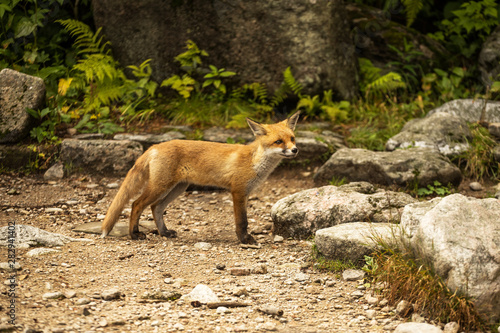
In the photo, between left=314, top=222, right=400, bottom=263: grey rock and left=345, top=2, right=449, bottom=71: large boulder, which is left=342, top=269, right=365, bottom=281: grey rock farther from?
left=345, top=2, right=449, bottom=71: large boulder

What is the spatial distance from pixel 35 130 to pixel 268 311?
5960 mm

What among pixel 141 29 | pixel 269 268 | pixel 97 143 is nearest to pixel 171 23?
pixel 141 29

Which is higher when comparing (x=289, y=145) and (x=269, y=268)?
(x=289, y=145)

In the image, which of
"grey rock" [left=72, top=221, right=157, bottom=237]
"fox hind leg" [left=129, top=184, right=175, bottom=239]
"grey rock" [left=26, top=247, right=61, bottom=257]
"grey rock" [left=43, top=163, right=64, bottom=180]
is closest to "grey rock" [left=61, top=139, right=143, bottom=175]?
"grey rock" [left=43, top=163, right=64, bottom=180]

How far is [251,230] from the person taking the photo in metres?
6.75

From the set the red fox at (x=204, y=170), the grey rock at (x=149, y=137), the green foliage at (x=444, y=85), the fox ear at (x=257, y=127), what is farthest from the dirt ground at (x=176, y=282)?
the green foliage at (x=444, y=85)

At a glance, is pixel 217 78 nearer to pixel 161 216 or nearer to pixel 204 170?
pixel 204 170

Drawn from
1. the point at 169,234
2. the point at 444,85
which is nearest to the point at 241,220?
the point at 169,234

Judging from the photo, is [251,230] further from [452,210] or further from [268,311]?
[452,210]

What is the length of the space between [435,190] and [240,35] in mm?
4721

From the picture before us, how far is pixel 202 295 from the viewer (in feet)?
14.7

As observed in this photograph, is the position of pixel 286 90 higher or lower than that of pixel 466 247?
higher

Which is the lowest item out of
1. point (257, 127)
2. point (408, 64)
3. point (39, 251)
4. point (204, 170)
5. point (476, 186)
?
point (476, 186)

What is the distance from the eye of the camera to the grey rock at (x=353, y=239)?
505 cm
